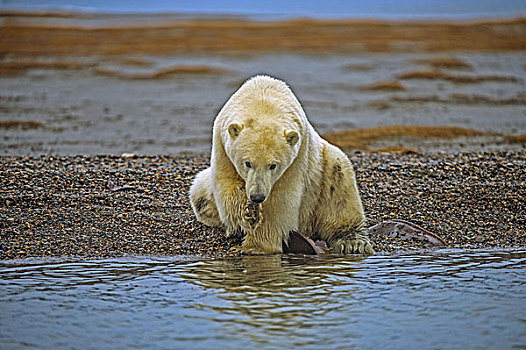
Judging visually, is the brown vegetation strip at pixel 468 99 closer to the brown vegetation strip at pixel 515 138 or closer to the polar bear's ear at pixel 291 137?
the brown vegetation strip at pixel 515 138

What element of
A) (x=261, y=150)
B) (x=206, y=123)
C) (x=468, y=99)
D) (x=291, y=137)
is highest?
(x=291, y=137)

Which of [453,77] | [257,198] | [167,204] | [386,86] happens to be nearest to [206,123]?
[386,86]

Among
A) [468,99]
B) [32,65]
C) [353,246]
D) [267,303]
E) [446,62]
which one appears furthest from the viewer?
[446,62]

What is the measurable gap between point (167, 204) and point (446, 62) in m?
28.9

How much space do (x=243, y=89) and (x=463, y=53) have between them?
1437 inches

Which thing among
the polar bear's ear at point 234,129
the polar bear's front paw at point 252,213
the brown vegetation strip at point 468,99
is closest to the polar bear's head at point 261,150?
the polar bear's ear at point 234,129

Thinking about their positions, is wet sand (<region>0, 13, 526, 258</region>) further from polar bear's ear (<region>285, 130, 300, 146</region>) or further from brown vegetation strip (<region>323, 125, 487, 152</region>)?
polar bear's ear (<region>285, 130, 300, 146</region>)

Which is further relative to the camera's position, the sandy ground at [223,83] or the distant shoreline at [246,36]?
the distant shoreline at [246,36]

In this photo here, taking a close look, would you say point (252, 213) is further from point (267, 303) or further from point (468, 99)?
point (468, 99)

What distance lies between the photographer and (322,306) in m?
5.85

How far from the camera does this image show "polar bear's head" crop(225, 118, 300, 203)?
6.60 meters

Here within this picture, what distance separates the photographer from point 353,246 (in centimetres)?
759

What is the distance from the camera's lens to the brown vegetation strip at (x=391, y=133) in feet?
53.6

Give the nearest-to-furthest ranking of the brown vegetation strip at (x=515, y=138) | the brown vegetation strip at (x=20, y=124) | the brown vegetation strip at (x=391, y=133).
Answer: the brown vegetation strip at (x=515, y=138) < the brown vegetation strip at (x=391, y=133) < the brown vegetation strip at (x=20, y=124)
